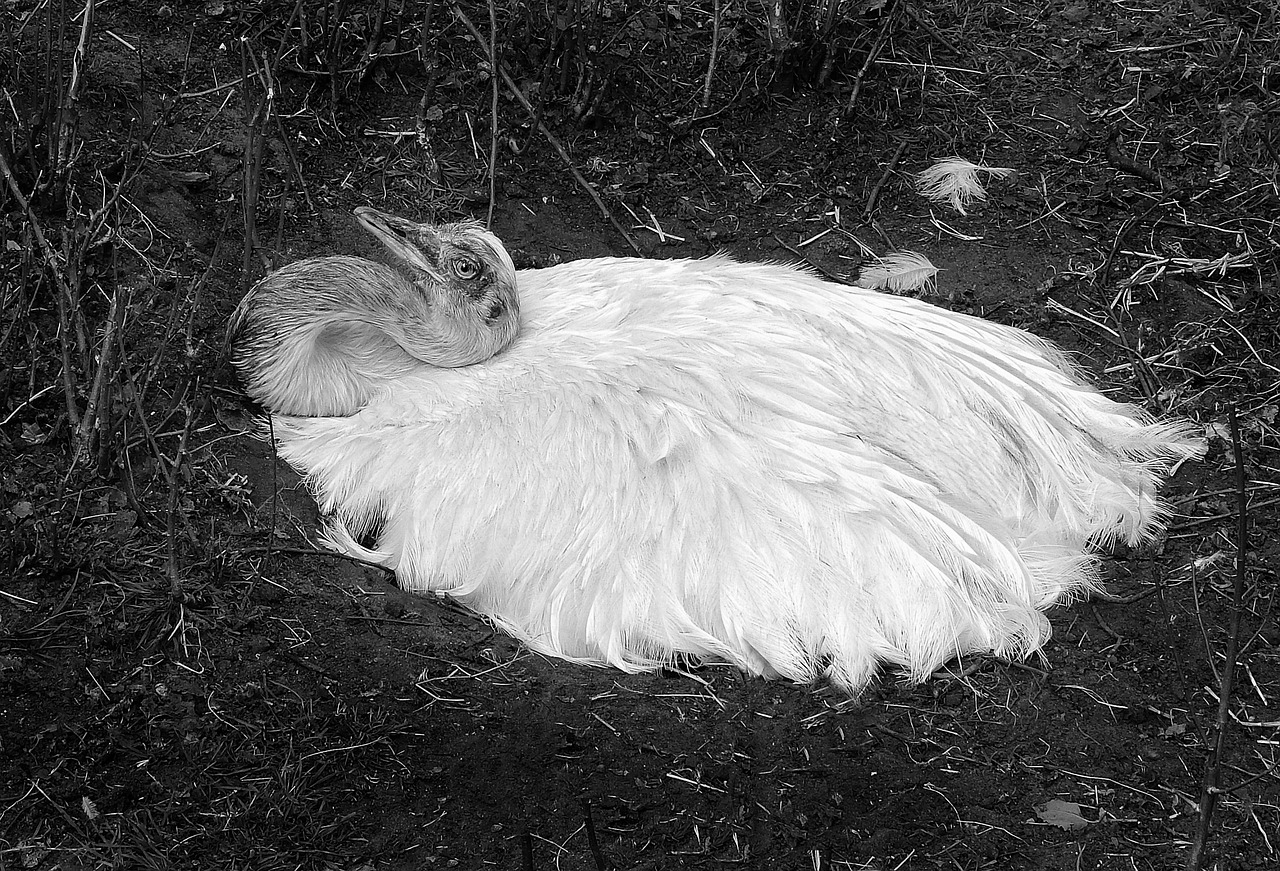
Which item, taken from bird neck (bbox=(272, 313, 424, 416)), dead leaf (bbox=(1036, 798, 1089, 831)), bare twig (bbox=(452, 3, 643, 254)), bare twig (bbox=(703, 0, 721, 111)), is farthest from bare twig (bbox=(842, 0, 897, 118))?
dead leaf (bbox=(1036, 798, 1089, 831))

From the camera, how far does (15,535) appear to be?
4004 mm

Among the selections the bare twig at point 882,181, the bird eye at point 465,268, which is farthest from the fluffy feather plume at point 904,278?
the bird eye at point 465,268

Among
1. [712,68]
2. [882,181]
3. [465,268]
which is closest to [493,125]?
[712,68]

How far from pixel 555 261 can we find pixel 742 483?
2156 millimetres

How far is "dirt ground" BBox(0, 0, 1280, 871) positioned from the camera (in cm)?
365

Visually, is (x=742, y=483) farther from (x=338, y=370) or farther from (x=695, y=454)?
(x=338, y=370)

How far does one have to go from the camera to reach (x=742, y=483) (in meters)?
4.05


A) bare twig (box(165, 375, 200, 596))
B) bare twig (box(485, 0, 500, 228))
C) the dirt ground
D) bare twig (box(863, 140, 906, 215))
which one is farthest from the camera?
bare twig (box(863, 140, 906, 215))

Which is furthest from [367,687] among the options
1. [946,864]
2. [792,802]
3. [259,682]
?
[946,864]

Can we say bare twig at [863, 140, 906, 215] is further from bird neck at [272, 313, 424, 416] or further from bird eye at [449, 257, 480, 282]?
bird neck at [272, 313, 424, 416]

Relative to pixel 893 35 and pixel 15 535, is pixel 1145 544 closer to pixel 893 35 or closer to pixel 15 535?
pixel 893 35

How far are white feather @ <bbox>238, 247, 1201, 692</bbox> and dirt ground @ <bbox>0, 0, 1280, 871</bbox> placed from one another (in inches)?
6.5

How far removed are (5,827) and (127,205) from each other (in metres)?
2.74

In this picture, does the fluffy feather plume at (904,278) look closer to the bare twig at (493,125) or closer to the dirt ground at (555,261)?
the dirt ground at (555,261)
